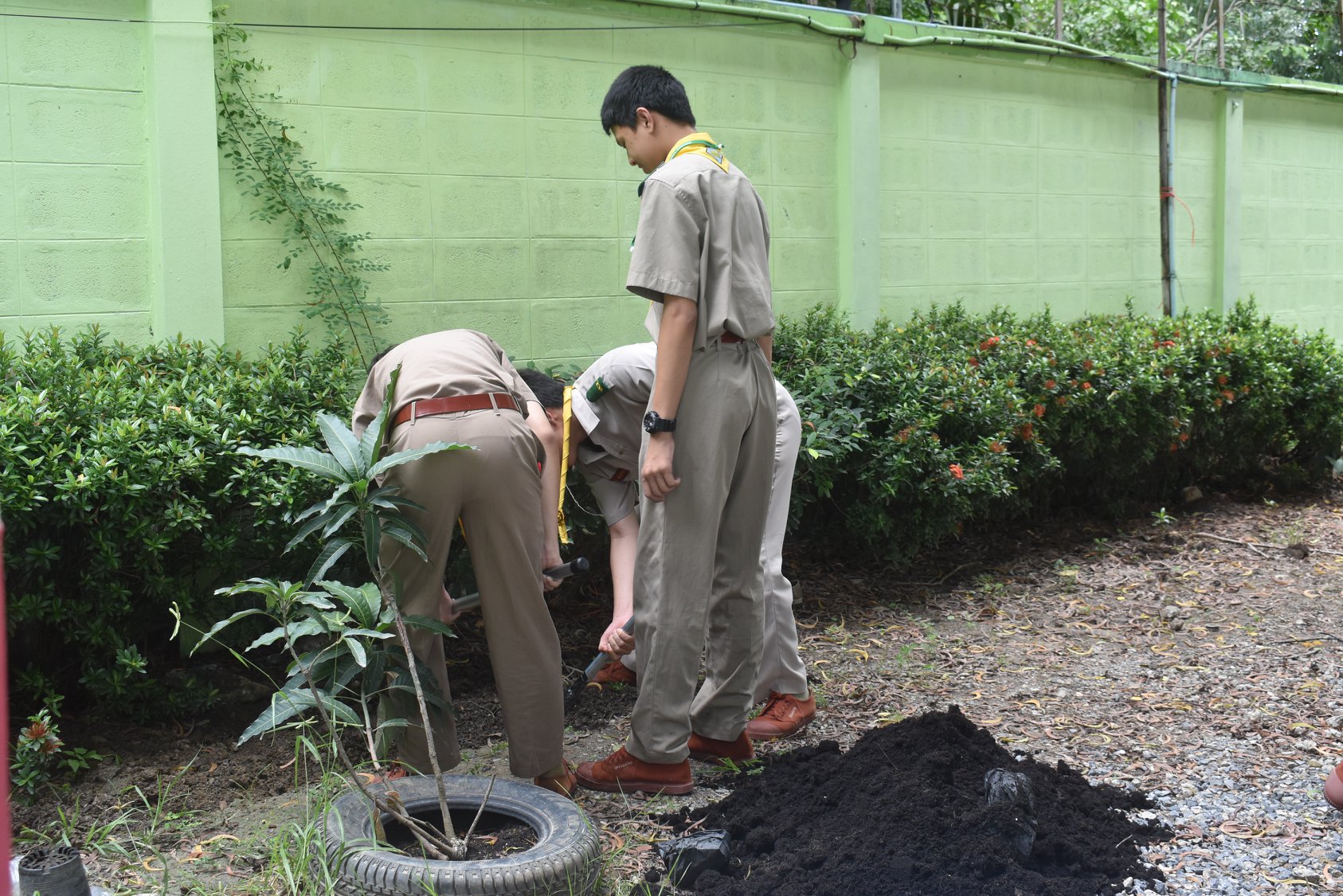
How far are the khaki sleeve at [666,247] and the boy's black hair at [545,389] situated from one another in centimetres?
55

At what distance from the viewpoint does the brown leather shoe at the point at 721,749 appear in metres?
3.88

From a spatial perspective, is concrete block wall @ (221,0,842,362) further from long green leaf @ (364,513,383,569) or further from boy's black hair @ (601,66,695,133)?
long green leaf @ (364,513,383,569)

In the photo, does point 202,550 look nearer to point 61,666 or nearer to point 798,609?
point 61,666

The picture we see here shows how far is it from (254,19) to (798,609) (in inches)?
136

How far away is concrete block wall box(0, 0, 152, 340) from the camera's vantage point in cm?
485

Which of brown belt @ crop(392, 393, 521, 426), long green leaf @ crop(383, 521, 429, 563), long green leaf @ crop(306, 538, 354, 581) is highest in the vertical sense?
brown belt @ crop(392, 393, 521, 426)

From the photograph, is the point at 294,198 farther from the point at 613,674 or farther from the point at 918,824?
the point at 918,824

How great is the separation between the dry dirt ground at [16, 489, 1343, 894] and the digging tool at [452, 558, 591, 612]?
657mm

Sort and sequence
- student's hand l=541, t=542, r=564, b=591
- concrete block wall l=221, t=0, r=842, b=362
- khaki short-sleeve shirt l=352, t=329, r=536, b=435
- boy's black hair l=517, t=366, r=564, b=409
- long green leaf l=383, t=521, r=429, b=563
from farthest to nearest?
concrete block wall l=221, t=0, r=842, b=362, boy's black hair l=517, t=366, r=564, b=409, student's hand l=541, t=542, r=564, b=591, khaki short-sleeve shirt l=352, t=329, r=536, b=435, long green leaf l=383, t=521, r=429, b=563

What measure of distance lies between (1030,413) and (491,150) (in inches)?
113

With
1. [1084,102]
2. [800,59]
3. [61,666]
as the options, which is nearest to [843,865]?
[61,666]

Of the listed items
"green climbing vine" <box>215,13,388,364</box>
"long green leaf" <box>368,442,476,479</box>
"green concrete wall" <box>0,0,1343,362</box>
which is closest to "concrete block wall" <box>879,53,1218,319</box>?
"green concrete wall" <box>0,0,1343,362</box>

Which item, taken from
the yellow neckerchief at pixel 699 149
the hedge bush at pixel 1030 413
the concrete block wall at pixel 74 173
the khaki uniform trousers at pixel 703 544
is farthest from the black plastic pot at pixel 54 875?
the hedge bush at pixel 1030 413

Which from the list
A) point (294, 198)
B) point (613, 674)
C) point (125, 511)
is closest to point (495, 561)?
point (125, 511)
